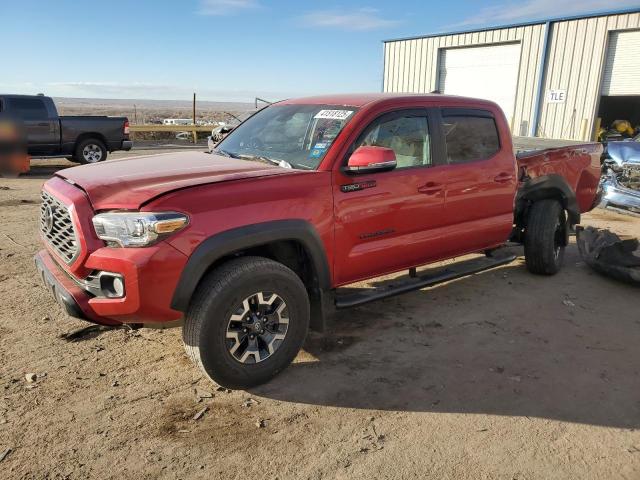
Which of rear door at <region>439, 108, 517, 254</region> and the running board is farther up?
rear door at <region>439, 108, 517, 254</region>

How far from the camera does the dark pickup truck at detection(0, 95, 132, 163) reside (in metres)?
12.8

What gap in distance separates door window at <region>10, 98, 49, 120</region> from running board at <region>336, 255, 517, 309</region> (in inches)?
455

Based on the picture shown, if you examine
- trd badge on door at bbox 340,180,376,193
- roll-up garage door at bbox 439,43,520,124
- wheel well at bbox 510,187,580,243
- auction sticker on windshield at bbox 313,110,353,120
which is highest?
roll-up garage door at bbox 439,43,520,124

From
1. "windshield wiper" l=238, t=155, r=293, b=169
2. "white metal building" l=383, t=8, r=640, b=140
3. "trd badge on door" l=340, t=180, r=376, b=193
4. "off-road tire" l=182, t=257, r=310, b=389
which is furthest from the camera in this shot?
"white metal building" l=383, t=8, r=640, b=140

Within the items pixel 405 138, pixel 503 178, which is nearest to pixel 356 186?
pixel 405 138

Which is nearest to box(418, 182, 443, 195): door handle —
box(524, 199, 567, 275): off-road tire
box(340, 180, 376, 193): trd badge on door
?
box(340, 180, 376, 193): trd badge on door

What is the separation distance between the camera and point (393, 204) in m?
3.99

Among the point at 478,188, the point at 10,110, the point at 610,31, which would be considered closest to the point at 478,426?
the point at 478,188

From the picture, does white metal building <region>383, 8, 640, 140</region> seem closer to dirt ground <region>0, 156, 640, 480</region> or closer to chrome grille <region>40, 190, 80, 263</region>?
dirt ground <region>0, 156, 640, 480</region>

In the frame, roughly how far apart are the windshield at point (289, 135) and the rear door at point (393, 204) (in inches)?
9.3

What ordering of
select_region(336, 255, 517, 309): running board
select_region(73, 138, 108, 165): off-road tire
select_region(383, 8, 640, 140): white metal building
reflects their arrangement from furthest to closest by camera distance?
select_region(383, 8, 640, 140): white metal building < select_region(73, 138, 108, 165): off-road tire < select_region(336, 255, 517, 309): running board

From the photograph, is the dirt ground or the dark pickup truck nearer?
the dirt ground

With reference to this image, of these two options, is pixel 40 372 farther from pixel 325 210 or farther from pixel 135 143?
pixel 135 143

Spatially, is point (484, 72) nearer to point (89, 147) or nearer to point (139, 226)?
point (89, 147)
